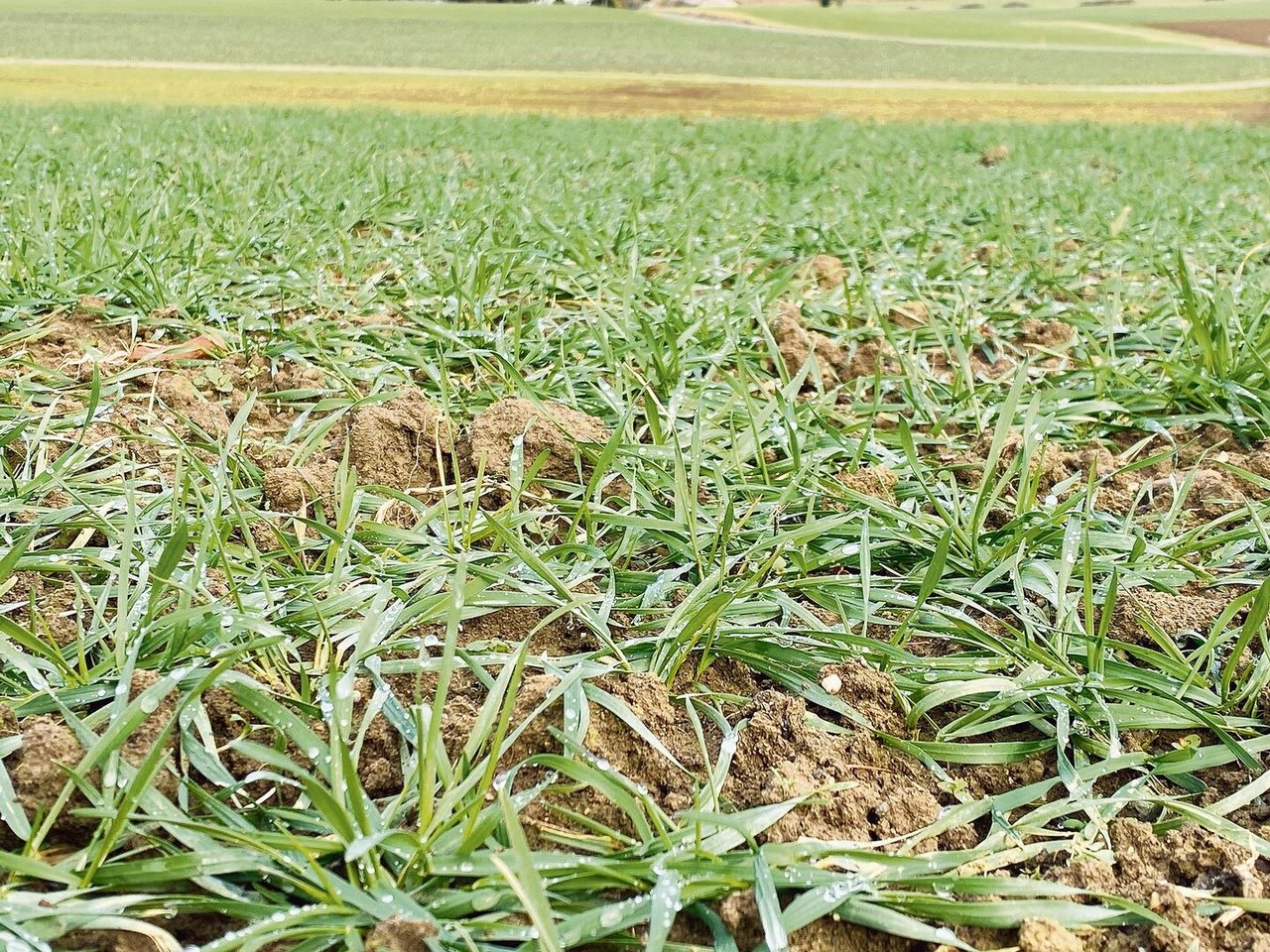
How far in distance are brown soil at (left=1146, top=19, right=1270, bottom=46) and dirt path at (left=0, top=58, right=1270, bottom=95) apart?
6.55 metres

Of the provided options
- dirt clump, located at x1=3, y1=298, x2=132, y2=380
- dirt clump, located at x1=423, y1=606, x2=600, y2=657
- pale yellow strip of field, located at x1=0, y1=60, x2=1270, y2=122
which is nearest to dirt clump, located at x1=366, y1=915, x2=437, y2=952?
dirt clump, located at x1=423, y1=606, x2=600, y2=657

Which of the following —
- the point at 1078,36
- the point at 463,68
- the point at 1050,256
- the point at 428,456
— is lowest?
the point at 428,456

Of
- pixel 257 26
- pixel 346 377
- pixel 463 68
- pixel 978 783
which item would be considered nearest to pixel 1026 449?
pixel 978 783

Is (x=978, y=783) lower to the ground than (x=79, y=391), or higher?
lower

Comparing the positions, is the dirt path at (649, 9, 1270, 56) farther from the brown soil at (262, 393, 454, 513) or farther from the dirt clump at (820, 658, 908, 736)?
the dirt clump at (820, 658, 908, 736)

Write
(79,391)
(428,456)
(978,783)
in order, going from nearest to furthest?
(978,783) → (428,456) → (79,391)

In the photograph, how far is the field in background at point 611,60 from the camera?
14.2 metres

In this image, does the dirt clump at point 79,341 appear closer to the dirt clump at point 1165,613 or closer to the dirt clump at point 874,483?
the dirt clump at point 874,483

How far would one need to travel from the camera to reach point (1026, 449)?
1.35 meters

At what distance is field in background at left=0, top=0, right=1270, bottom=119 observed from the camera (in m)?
14.2

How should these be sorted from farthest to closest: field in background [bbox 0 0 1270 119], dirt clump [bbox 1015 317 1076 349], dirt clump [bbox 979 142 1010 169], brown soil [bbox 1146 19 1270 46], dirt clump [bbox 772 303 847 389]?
brown soil [bbox 1146 19 1270 46] < field in background [bbox 0 0 1270 119] < dirt clump [bbox 979 142 1010 169] < dirt clump [bbox 1015 317 1076 349] < dirt clump [bbox 772 303 847 389]

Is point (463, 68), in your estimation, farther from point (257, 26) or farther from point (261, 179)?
point (261, 179)

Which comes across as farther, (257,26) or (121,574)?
(257,26)

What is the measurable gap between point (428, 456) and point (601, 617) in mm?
543
